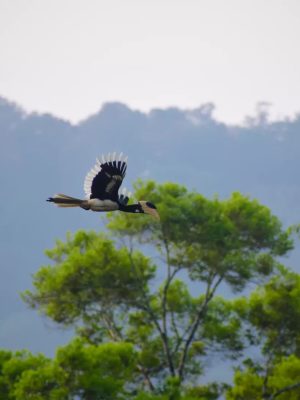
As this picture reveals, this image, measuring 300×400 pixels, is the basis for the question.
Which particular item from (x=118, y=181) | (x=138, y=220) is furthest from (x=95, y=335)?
(x=118, y=181)

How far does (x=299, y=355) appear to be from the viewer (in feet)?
84.5

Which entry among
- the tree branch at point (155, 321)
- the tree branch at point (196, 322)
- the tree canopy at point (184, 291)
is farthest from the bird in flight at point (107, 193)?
the tree branch at point (155, 321)

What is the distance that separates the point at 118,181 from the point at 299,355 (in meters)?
18.8

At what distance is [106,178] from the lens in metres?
8.44

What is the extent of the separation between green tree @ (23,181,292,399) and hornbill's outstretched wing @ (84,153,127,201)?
55.9 feet

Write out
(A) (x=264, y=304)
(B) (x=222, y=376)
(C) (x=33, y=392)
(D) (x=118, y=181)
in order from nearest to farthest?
(D) (x=118, y=181), (C) (x=33, y=392), (A) (x=264, y=304), (B) (x=222, y=376)

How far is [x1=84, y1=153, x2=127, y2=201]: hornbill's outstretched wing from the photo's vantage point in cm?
828

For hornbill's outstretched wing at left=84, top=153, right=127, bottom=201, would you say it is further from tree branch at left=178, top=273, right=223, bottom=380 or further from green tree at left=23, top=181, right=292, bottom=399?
tree branch at left=178, top=273, right=223, bottom=380

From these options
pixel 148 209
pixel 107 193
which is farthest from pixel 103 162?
pixel 148 209

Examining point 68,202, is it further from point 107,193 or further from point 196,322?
point 196,322

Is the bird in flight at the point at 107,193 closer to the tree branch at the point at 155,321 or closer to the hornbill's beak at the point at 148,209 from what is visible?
the hornbill's beak at the point at 148,209

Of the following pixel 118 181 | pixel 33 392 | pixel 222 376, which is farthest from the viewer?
pixel 222 376

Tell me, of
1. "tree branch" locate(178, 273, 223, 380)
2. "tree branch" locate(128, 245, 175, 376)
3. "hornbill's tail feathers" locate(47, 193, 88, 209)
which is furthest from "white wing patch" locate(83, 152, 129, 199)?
"tree branch" locate(128, 245, 175, 376)

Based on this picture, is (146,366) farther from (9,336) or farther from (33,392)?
(9,336)
